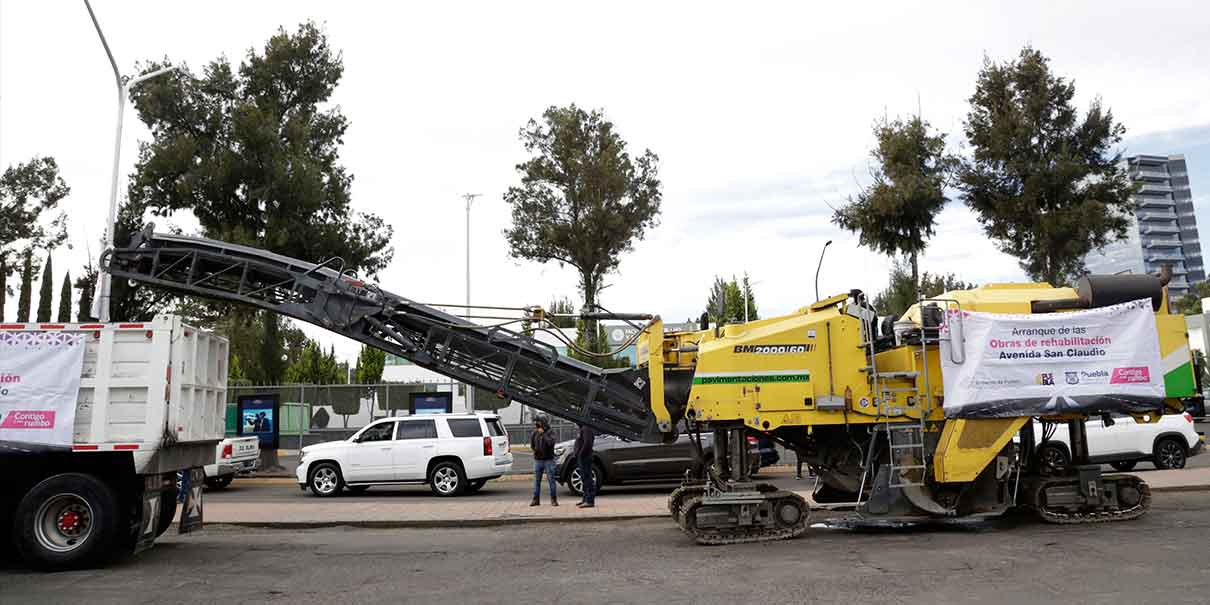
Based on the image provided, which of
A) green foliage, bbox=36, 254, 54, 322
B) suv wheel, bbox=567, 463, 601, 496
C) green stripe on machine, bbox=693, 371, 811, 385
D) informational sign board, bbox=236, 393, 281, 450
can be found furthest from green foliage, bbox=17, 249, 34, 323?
green stripe on machine, bbox=693, 371, 811, 385

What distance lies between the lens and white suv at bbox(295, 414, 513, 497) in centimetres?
1758

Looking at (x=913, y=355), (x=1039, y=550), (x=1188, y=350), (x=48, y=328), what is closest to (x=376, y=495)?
(x=48, y=328)

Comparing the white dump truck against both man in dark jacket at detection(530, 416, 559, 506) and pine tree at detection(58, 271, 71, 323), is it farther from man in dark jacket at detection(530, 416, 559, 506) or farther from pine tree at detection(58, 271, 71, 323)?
pine tree at detection(58, 271, 71, 323)

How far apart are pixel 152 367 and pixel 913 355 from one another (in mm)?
8830

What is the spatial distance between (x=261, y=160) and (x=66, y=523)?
17.1 metres

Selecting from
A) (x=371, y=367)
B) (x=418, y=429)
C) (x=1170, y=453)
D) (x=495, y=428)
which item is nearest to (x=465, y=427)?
(x=495, y=428)

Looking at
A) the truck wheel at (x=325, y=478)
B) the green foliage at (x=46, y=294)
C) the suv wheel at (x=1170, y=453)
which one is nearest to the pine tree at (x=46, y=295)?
the green foliage at (x=46, y=294)

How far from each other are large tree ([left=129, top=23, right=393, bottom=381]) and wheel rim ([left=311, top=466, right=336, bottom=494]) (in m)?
8.19

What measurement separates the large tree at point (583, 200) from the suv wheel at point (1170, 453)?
60.9ft

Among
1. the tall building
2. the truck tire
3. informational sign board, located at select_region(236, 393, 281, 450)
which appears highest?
the tall building

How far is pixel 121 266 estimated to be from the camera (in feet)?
36.8

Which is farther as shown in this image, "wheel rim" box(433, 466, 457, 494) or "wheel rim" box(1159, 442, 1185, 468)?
"wheel rim" box(1159, 442, 1185, 468)

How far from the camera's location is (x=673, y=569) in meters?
8.72

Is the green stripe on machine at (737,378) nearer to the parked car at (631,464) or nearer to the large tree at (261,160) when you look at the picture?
the parked car at (631,464)
